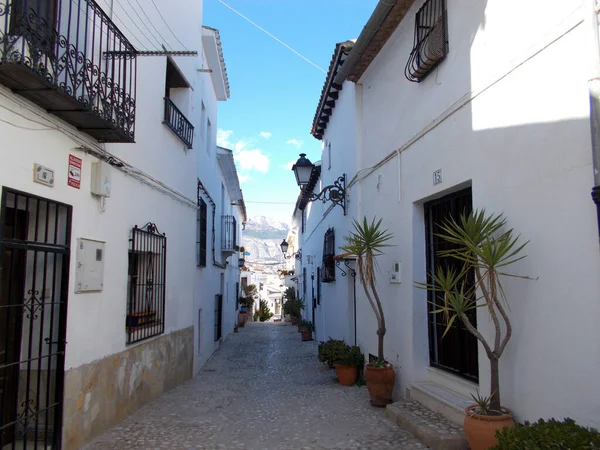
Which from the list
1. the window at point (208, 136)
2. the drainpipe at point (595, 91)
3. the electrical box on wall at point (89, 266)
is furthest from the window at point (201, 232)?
the drainpipe at point (595, 91)

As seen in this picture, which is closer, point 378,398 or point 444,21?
point 444,21

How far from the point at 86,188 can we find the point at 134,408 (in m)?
2.81

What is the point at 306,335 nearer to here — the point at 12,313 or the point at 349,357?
the point at 349,357

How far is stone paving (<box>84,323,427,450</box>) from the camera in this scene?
4867 mm

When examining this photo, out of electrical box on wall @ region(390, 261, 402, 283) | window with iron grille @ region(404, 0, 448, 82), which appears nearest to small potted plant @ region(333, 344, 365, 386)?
electrical box on wall @ region(390, 261, 402, 283)

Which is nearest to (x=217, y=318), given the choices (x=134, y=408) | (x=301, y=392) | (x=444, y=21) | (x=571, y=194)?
(x=301, y=392)

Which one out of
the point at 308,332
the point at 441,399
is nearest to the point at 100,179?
the point at 441,399

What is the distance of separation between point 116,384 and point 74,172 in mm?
2391

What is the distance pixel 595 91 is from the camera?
3.13 m

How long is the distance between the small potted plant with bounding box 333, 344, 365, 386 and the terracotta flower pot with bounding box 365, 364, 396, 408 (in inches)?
59.4

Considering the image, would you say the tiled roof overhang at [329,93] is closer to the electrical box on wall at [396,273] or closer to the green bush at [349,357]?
the electrical box on wall at [396,273]

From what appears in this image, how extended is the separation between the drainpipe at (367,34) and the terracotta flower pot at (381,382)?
4504 millimetres

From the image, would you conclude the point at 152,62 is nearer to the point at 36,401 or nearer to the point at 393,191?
the point at 393,191

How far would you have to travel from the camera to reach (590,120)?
318 cm
